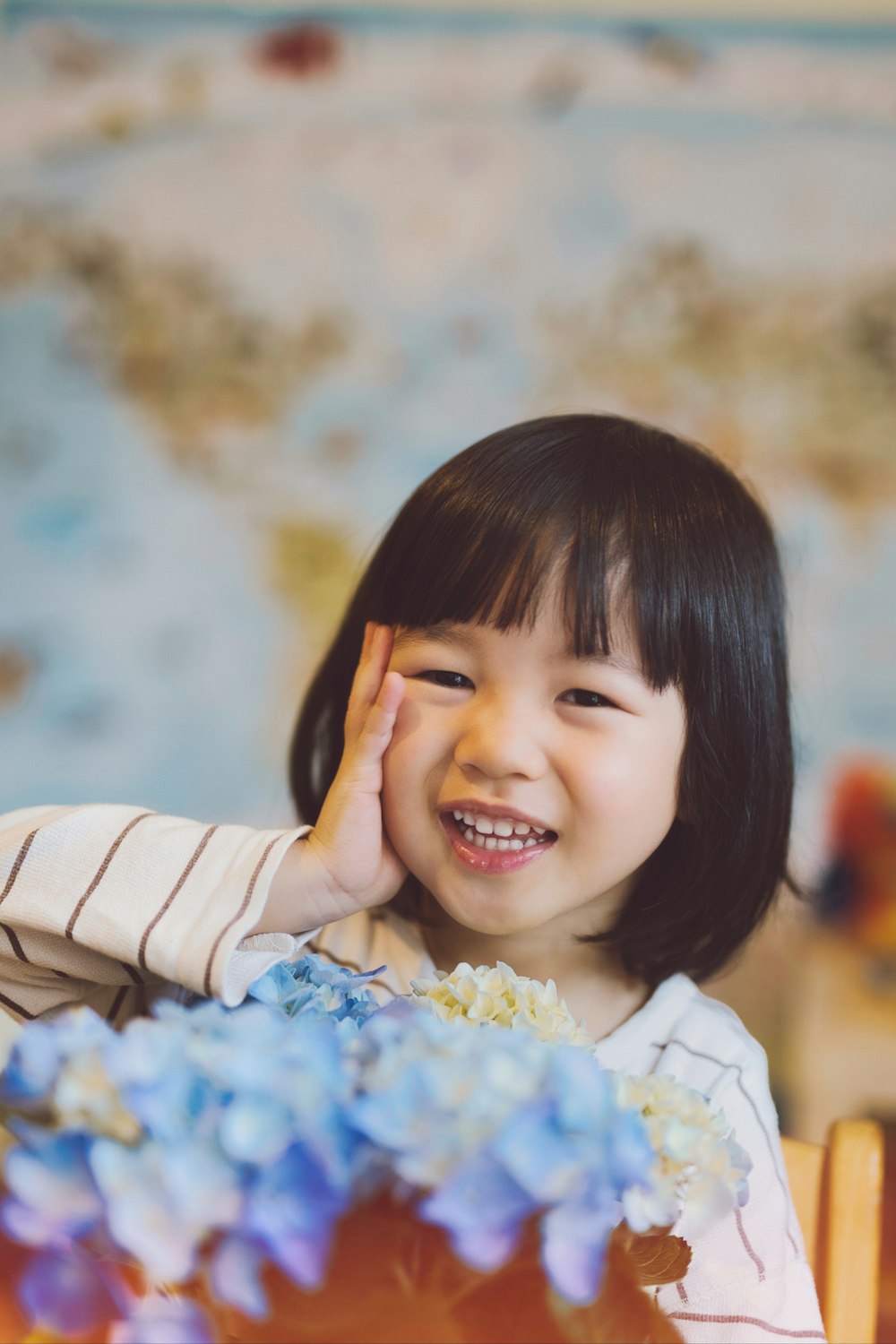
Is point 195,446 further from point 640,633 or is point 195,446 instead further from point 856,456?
point 640,633

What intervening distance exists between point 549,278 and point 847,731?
1039mm

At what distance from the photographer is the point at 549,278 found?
2.29 meters

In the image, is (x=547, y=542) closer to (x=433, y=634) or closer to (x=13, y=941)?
(x=433, y=634)

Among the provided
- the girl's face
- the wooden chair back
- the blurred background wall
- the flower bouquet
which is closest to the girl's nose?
the girl's face

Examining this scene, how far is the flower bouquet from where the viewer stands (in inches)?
13.8

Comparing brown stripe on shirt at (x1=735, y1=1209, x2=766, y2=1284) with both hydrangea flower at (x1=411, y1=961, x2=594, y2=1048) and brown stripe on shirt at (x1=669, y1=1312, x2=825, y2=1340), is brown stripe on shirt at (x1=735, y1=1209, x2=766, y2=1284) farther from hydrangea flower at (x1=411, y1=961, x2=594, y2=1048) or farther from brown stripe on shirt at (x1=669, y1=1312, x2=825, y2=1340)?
hydrangea flower at (x1=411, y1=961, x2=594, y2=1048)

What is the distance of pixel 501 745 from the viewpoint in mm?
607

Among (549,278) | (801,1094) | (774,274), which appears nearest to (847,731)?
(801,1094)

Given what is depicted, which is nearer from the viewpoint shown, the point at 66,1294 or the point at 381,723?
Result: the point at 66,1294

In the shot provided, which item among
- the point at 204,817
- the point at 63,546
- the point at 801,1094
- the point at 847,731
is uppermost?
the point at 63,546

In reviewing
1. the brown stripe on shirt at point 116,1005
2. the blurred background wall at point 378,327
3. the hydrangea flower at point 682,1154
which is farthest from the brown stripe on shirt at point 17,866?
the blurred background wall at point 378,327

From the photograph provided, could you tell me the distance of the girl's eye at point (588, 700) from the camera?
647 mm

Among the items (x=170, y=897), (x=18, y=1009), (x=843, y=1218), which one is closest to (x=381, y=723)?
(x=170, y=897)

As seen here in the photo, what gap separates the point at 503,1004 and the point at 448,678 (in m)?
0.22
